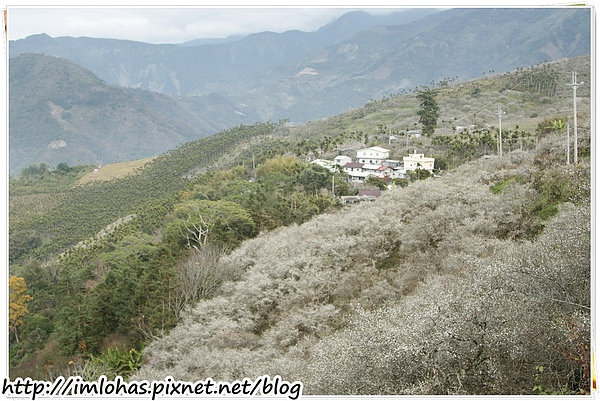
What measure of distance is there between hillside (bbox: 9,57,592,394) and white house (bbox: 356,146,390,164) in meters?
4.02

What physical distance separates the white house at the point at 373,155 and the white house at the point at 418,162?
3868mm

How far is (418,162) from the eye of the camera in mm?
33906

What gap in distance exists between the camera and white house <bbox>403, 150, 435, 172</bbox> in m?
33.6

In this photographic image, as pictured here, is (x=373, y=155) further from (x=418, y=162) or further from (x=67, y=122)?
(x=67, y=122)

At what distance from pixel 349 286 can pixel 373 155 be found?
27470 millimetres

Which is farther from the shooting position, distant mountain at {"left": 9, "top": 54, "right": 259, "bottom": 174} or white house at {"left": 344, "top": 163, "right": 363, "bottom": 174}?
distant mountain at {"left": 9, "top": 54, "right": 259, "bottom": 174}

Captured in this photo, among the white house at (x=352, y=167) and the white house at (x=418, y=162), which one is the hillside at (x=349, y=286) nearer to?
the white house at (x=418, y=162)

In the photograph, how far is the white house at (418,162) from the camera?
1323 inches

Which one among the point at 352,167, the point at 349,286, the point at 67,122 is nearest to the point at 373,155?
the point at 352,167

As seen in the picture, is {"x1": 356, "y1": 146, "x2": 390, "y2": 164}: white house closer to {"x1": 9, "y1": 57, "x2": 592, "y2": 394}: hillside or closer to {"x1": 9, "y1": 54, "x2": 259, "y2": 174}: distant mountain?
{"x1": 9, "y1": 57, "x2": 592, "y2": 394}: hillside

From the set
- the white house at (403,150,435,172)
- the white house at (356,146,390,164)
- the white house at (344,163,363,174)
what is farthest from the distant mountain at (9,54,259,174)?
the white house at (403,150,435,172)

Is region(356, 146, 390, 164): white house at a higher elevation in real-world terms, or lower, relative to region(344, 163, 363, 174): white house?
higher

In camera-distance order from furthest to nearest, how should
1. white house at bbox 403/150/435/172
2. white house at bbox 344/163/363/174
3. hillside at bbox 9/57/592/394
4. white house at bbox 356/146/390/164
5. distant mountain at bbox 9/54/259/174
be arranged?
1. distant mountain at bbox 9/54/259/174
2. white house at bbox 356/146/390/164
3. white house at bbox 344/163/363/174
4. white house at bbox 403/150/435/172
5. hillside at bbox 9/57/592/394

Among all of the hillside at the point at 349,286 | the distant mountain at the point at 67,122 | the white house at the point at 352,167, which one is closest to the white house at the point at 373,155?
the white house at the point at 352,167
